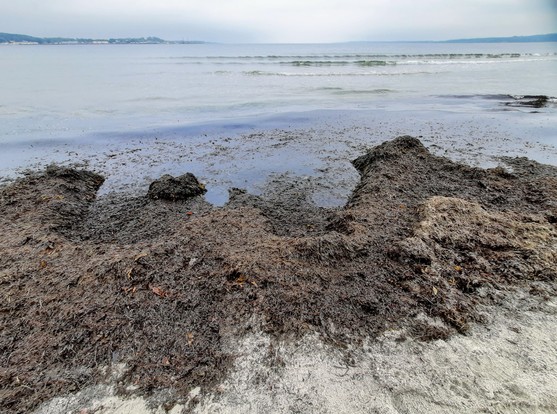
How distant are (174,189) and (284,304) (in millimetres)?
3656

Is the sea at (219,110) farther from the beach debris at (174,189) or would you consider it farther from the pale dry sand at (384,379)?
the pale dry sand at (384,379)

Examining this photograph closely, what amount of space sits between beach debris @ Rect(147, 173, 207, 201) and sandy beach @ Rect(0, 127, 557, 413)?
28 centimetres

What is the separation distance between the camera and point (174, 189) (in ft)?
20.4

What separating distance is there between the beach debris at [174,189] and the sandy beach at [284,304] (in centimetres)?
28

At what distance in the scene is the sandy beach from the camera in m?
2.59

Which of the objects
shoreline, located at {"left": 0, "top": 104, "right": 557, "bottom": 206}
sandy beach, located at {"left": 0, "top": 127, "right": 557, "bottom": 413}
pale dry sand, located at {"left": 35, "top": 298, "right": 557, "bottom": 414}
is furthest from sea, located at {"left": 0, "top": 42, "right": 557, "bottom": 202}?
pale dry sand, located at {"left": 35, "top": 298, "right": 557, "bottom": 414}

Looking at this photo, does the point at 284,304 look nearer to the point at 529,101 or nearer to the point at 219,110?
the point at 219,110

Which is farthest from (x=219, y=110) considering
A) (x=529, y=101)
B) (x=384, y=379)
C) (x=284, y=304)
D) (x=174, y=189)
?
(x=384, y=379)

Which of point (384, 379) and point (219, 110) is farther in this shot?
point (219, 110)

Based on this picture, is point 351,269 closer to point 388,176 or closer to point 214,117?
point 388,176

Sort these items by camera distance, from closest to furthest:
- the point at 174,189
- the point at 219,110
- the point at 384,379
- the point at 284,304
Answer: the point at 384,379, the point at 284,304, the point at 174,189, the point at 219,110

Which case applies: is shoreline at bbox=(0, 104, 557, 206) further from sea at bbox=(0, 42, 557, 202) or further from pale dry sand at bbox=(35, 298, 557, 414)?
pale dry sand at bbox=(35, 298, 557, 414)

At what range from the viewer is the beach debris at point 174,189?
6.13 metres

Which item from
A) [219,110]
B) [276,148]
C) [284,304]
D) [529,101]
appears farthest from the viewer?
[529,101]
